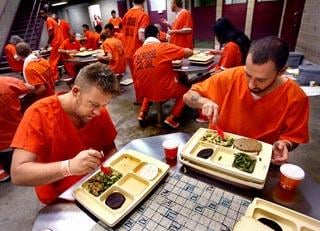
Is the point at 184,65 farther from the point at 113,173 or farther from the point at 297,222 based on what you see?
the point at 297,222

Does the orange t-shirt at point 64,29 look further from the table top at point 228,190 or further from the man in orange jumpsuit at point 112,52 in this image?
the table top at point 228,190

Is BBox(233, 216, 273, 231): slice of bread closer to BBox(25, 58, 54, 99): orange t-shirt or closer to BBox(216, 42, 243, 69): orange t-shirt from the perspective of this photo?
BBox(216, 42, 243, 69): orange t-shirt

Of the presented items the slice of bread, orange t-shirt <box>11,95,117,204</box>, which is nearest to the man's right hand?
orange t-shirt <box>11,95,117,204</box>

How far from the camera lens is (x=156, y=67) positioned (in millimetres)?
3078

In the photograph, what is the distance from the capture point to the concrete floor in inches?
83.6

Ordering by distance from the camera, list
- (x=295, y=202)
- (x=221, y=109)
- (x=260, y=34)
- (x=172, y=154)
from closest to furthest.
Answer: (x=295, y=202), (x=172, y=154), (x=221, y=109), (x=260, y=34)

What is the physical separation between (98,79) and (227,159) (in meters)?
0.83

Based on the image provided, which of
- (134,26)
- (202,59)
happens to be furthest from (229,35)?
(134,26)

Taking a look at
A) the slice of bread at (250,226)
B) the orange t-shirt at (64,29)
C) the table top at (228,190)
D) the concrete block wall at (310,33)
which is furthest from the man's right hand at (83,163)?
the orange t-shirt at (64,29)

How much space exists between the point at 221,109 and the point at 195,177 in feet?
2.24

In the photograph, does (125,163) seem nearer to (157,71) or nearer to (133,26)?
(157,71)

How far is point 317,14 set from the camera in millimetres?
4926

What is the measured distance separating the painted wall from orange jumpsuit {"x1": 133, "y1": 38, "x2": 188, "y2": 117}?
21.2 ft

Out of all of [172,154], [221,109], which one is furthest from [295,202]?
[221,109]
